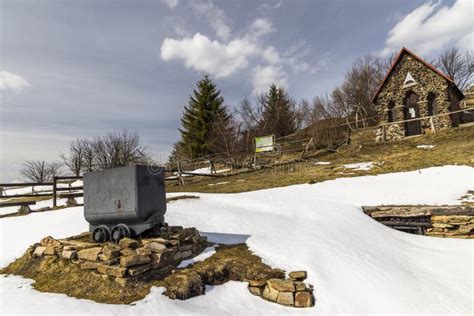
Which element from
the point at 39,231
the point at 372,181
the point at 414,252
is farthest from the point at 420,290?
the point at 39,231

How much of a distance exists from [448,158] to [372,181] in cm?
492

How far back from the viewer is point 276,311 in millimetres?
4383

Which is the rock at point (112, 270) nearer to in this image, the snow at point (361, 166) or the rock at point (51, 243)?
the rock at point (51, 243)

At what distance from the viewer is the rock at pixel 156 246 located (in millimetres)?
5216

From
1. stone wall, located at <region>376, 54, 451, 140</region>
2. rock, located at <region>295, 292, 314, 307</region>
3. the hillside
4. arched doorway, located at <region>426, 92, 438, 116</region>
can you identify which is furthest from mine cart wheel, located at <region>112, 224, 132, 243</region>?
arched doorway, located at <region>426, 92, 438, 116</region>

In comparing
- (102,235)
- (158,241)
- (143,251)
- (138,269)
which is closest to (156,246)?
(158,241)

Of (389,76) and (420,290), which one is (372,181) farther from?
(389,76)

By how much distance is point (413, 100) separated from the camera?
25.9m

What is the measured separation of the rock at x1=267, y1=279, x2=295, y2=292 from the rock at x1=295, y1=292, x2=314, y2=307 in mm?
131

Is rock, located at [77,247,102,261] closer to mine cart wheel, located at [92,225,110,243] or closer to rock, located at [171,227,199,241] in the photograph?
mine cart wheel, located at [92,225,110,243]

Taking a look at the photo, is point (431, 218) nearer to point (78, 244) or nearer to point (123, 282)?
point (123, 282)

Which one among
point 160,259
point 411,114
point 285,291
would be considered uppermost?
point 411,114

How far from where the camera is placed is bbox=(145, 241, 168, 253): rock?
5.22 metres

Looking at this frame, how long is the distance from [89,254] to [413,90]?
2662 centimetres
